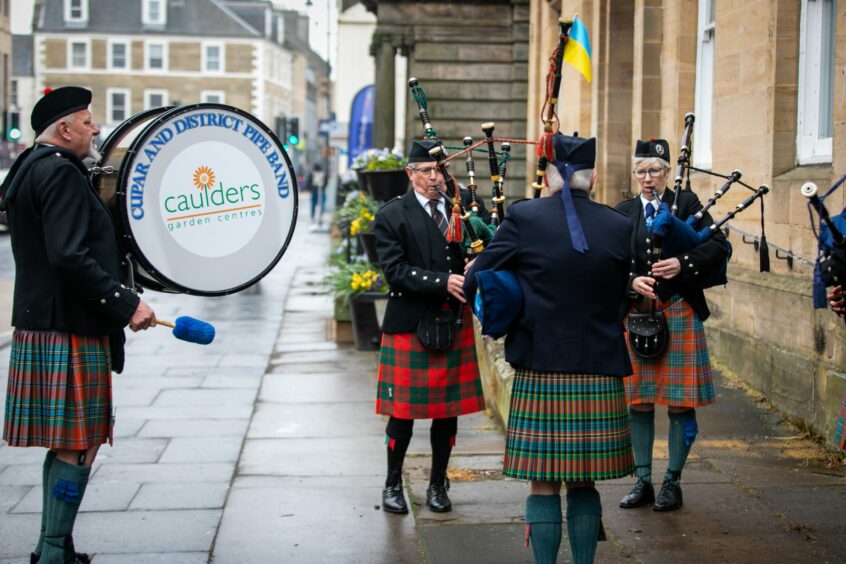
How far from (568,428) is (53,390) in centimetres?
200

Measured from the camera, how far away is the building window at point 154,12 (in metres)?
71.1

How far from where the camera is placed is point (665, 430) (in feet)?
22.6

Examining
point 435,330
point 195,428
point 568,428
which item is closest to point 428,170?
point 435,330

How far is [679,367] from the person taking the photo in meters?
5.37

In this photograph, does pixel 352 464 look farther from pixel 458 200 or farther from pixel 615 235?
pixel 615 235

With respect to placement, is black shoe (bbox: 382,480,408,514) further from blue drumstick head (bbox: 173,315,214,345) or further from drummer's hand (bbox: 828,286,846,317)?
drummer's hand (bbox: 828,286,846,317)

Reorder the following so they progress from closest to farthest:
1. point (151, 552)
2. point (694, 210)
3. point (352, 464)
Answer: point (151, 552), point (694, 210), point (352, 464)

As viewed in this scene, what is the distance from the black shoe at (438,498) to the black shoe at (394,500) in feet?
0.42

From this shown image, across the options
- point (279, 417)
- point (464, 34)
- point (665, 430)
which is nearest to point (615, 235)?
point (665, 430)

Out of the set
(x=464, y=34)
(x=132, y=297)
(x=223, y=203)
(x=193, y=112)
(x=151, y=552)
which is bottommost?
(x=151, y=552)

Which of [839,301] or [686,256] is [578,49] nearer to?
[686,256]

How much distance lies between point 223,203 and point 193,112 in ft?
1.24

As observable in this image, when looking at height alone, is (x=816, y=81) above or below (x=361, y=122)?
below

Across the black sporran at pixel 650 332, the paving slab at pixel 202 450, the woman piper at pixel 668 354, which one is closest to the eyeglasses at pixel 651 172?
the woman piper at pixel 668 354
